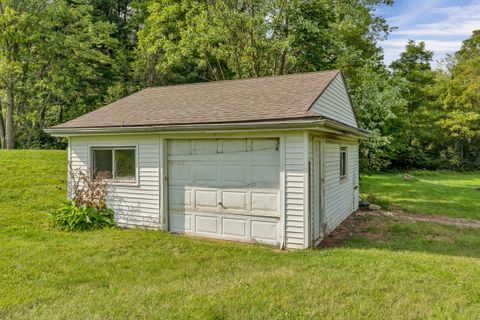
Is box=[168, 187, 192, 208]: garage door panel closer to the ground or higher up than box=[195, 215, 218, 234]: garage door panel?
higher up

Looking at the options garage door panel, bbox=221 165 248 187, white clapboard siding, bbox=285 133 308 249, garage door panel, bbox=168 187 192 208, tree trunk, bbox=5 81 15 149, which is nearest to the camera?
white clapboard siding, bbox=285 133 308 249

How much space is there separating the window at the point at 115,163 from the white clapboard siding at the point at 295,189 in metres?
3.75

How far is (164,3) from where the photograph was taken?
752 inches

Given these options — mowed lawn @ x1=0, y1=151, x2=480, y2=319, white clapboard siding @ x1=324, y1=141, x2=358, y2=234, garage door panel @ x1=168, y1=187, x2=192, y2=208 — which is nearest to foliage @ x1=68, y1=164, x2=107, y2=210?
mowed lawn @ x1=0, y1=151, x2=480, y2=319

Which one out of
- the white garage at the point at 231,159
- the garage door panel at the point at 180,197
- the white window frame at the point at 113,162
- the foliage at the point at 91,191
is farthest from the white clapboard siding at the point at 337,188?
the foliage at the point at 91,191

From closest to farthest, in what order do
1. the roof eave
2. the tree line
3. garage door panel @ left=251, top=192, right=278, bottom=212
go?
the roof eave → garage door panel @ left=251, top=192, right=278, bottom=212 → the tree line

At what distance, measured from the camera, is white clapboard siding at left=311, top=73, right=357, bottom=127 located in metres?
7.50

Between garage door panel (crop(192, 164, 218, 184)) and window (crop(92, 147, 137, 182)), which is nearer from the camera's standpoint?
garage door panel (crop(192, 164, 218, 184))

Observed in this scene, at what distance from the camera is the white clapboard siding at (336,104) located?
24.6 feet

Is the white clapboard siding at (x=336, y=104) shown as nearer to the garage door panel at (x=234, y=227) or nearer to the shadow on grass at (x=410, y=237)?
the garage door panel at (x=234, y=227)

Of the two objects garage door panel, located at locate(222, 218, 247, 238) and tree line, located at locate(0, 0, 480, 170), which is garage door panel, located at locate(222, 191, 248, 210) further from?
tree line, located at locate(0, 0, 480, 170)

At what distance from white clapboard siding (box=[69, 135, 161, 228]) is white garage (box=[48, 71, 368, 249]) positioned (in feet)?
0.08

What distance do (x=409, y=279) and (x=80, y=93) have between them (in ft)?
71.0

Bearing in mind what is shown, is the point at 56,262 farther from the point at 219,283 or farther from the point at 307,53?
the point at 307,53
